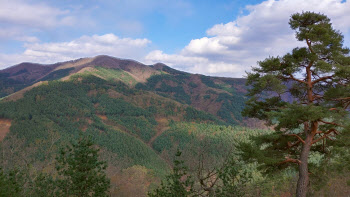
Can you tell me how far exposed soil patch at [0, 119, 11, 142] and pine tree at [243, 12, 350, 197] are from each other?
431ft

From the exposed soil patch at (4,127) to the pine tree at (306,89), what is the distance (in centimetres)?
13130

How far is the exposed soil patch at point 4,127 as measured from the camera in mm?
112550

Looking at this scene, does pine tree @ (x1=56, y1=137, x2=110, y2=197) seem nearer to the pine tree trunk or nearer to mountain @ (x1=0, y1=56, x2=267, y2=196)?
the pine tree trunk

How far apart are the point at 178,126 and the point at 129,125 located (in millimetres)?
33370

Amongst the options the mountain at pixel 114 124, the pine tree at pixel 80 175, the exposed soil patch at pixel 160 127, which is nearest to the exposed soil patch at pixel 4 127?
the mountain at pixel 114 124

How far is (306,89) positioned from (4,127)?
144 m

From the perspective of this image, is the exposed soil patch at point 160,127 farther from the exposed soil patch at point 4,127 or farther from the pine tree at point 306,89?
the pine tree at point 306,89

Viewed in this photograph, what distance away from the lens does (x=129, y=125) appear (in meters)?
153

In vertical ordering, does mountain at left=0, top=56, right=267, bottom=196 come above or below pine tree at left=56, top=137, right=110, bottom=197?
below

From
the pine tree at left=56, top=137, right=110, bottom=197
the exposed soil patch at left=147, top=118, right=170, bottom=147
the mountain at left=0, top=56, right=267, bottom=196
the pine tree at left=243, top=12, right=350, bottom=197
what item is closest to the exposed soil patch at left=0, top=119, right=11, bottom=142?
the mountain at left=0, top=56, right=267, bottom=196

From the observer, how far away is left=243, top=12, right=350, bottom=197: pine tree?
33.0ft

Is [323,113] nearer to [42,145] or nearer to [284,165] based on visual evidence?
[284,165]

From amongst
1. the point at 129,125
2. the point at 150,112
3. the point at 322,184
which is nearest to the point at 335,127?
the point at 322,184

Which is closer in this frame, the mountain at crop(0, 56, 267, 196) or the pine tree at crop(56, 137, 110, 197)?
the pine tree at crop(56, 137, 110, 197)
